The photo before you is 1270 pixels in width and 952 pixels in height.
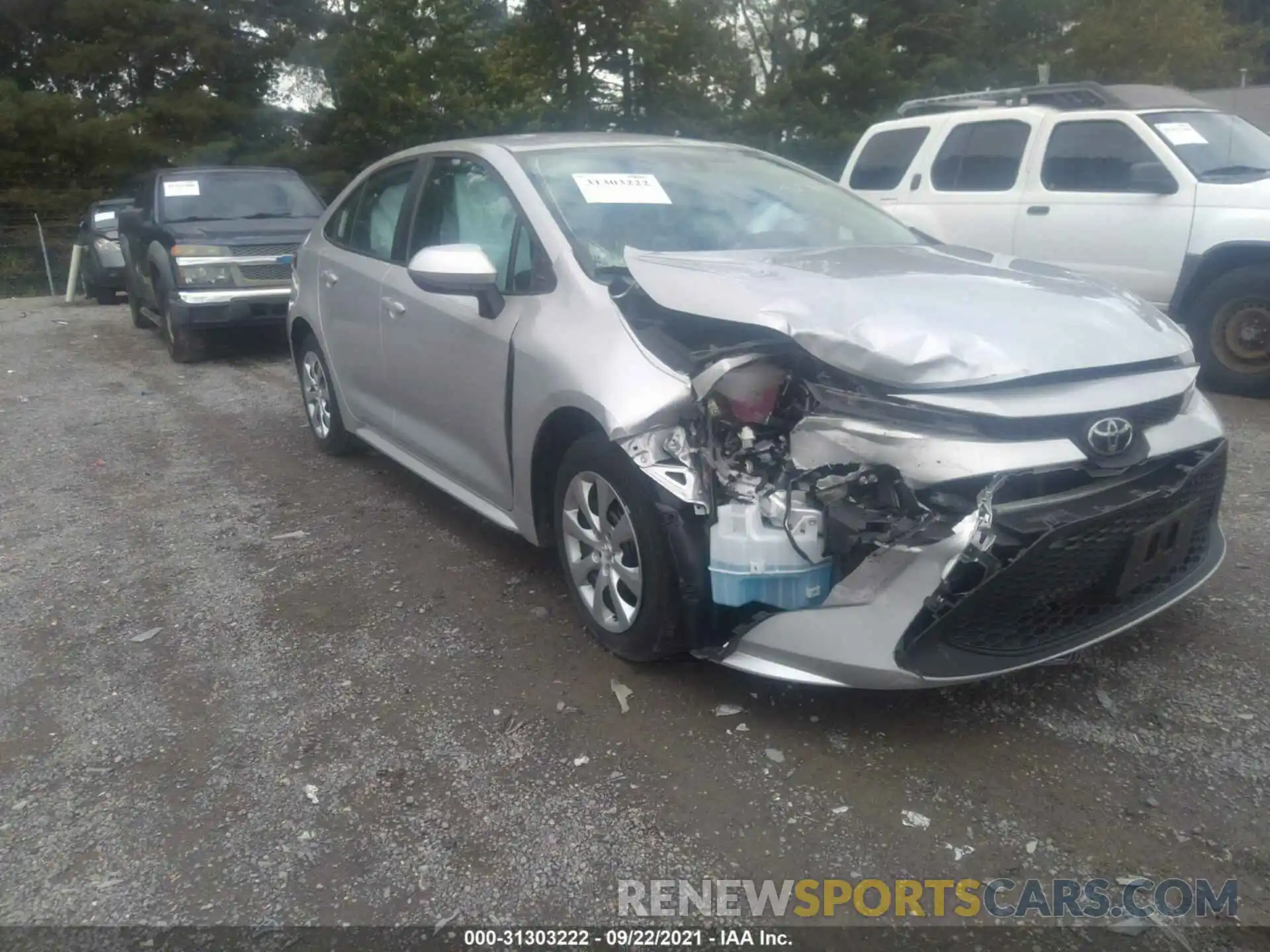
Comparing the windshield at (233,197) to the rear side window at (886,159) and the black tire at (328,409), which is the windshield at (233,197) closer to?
the black tire at (328,409)

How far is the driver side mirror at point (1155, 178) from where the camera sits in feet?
22.7

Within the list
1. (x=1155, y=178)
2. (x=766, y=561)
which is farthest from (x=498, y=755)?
(x=1155, y=178)

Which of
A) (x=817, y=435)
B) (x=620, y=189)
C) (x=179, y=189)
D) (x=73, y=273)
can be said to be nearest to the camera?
(x=817, y=435)

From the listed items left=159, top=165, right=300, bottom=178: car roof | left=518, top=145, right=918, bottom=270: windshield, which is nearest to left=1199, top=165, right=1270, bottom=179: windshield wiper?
left=518, top=145, right=918, bottom=270: windshield

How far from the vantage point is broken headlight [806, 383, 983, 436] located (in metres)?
2.78

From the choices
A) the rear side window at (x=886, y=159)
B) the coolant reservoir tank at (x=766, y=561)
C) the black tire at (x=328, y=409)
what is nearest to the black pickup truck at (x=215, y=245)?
the black tire at (x=328, y=409)

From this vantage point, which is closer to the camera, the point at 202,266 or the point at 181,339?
the point at 202,266

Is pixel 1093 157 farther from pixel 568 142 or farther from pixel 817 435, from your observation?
pixel 817 435

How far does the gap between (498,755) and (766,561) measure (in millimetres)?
969

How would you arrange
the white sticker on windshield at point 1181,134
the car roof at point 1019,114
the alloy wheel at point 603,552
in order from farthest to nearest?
the car roof at point 1019,114 < the white sticker on windshield at point 1181,134 < the alloy wheel at point 603,552

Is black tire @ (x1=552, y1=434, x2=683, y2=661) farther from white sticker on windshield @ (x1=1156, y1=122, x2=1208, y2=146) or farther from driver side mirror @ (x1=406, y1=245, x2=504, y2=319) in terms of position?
white sticker on windshield @ (x1=1156, y1=122, x2=1208, y2=146)

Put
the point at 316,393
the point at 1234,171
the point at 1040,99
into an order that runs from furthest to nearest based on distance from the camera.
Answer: the point at 1040,99, the point at 1234,171, the point at 316,393

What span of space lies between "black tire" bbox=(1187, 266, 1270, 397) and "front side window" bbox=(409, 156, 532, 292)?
4.91m

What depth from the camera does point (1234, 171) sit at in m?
6.97
